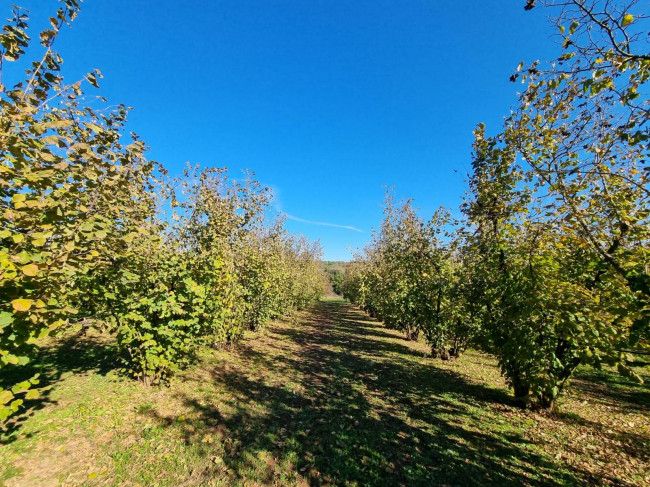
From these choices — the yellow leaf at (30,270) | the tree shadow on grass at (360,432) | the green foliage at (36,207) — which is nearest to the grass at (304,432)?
the tree shadow on grass at (360,432)

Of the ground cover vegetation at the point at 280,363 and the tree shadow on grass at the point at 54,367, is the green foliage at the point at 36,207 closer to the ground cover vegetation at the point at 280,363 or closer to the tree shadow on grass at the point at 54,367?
the ground cover vegetation at the point at 280,363

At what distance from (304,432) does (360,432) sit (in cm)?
121

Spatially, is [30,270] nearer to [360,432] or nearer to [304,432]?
[304,432]

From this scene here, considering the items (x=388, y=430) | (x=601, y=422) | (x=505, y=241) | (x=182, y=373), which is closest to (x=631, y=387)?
(x=601, y=422)

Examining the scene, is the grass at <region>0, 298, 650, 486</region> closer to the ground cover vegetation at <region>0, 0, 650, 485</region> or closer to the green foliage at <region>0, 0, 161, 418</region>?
the ground cover vegetation at <region>0, 0, 650, 485</region>

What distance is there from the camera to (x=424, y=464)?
4770 mm

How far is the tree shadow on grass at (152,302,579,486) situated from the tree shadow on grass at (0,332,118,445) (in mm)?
Result: 2538

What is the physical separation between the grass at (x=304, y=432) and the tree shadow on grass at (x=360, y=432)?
30 millimetres

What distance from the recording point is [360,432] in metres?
5.75

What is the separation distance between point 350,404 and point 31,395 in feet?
21.5

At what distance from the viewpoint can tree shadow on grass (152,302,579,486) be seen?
449 centimetres

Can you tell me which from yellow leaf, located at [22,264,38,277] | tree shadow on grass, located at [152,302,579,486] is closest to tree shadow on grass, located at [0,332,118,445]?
tree shadow on grass, located at [152,302,579,486]

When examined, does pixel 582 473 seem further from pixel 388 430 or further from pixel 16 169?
pixel 16 169

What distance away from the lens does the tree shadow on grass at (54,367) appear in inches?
193
